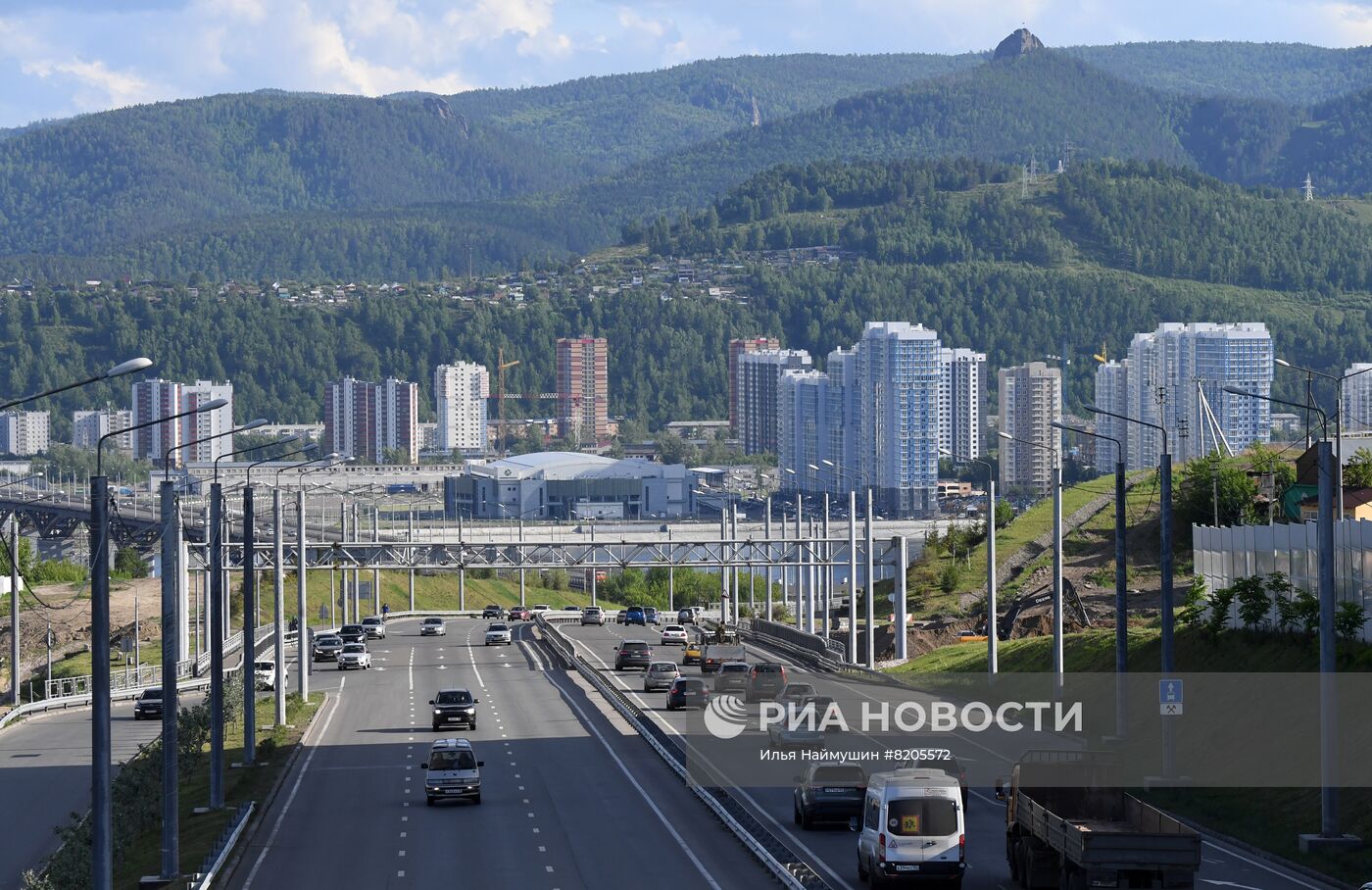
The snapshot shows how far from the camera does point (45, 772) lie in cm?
5359

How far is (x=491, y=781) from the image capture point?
44.8 m

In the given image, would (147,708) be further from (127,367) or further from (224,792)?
(127,367)

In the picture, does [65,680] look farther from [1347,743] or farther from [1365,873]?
[1365,873]

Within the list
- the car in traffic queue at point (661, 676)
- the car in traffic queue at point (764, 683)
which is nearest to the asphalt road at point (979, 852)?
the car in traffic queue at point (764, 683)

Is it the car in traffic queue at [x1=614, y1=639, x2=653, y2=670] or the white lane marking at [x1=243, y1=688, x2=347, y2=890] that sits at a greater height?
the white lane marking at [x1=243, y1=688, x2=347, y2=890]

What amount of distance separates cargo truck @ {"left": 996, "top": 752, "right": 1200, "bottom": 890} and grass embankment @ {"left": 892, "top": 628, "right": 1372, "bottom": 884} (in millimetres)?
3862

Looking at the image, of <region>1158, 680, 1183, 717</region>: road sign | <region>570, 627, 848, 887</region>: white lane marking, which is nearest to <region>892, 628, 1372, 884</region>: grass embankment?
<region>1158, 680, 1183, 717</region>: road sign

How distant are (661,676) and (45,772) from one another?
68.2ft

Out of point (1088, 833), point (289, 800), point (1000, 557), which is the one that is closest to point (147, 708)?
point (289, 800)

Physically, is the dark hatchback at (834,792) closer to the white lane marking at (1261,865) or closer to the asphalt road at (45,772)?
the white lane marking at (1261,865)

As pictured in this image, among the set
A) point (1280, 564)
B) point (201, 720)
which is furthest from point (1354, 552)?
point (201, 720)

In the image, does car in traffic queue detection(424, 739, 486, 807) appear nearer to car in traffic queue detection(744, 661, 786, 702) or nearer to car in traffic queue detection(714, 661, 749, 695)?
car in traffic queue detection(744, 661, 786, 702)

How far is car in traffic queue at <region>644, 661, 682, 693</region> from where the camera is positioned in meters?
66.1

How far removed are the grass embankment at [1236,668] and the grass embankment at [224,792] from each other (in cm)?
1792
